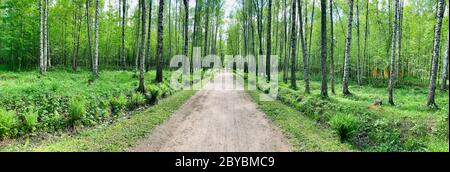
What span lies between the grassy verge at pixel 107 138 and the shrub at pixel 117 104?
2.98 feet

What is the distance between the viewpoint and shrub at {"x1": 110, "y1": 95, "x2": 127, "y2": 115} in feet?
40.7

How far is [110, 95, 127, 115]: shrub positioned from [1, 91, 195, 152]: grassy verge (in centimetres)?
91

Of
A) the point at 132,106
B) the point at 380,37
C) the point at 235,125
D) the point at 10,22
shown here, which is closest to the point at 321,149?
the point at 235,125

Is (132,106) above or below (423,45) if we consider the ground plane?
below

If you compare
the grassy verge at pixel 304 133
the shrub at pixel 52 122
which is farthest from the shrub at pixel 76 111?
the grassy verge at pixel 304 133

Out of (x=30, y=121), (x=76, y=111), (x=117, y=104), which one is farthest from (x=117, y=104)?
(x=30, y=121)

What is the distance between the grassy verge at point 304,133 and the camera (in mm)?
8242

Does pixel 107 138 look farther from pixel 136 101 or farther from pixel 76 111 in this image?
pixel 136 101

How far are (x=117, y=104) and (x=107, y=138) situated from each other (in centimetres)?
426

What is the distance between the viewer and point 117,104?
12.7 m

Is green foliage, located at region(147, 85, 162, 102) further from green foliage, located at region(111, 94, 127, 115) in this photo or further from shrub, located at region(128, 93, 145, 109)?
green foliage, located at region(111, 94, 127, 115)
